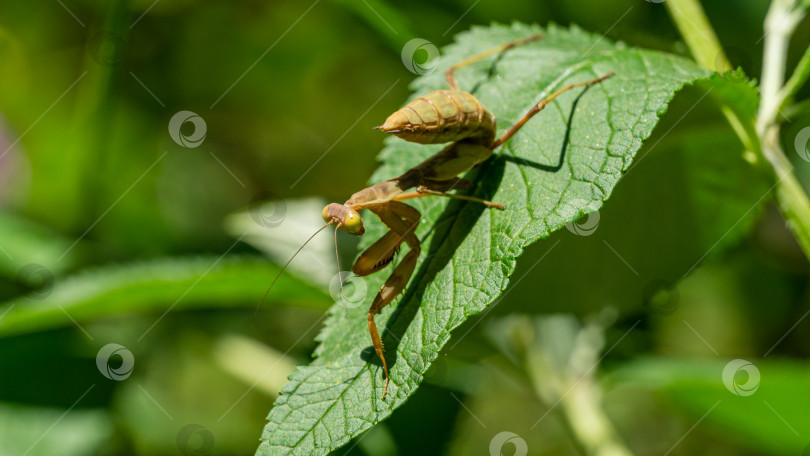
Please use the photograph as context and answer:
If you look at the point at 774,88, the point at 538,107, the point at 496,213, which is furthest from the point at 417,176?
the point at 774,88

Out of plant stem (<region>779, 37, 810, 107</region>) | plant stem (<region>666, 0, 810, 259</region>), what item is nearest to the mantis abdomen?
plant stem (<region>666, 0, 810, 259</region>)

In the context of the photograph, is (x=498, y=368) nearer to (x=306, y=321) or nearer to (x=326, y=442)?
(x=306, y=321)

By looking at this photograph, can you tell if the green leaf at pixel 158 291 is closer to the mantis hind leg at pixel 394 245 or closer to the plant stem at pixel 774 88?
the mantis hind leg at pixel 394 245

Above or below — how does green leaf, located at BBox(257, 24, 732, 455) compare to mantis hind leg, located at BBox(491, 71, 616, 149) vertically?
below

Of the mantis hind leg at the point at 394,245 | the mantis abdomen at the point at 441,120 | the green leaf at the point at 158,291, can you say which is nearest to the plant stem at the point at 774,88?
the mantis abdomen at the point at 441,120

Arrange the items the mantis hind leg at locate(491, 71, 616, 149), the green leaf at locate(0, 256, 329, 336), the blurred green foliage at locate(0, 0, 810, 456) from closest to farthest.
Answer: the mantis hind leg at locate(491, 71, 616, 149), the blurred green foliage at locate(0, 0, 810, 456), the green leaf at locate(0, 256, 329, 336)

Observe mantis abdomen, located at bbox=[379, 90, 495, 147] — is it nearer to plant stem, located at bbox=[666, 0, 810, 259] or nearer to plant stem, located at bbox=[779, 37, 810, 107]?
plant stem, located at bbox=[666, 0, 810, 259]

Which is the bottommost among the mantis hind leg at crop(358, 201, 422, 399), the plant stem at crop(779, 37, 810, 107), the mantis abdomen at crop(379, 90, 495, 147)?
the plant stem at crop(779, 37, 810, 107)
